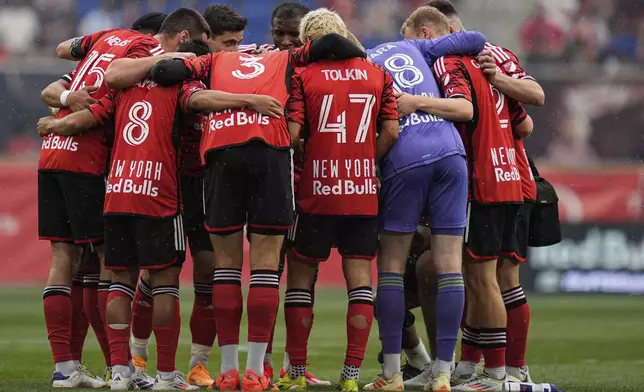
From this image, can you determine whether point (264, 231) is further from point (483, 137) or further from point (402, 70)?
point (483, 137)

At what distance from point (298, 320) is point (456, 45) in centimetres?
198

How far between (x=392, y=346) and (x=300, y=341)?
0.56 metres

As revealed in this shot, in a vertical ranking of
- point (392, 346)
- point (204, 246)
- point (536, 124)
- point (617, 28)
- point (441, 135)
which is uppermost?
point (617, 28)

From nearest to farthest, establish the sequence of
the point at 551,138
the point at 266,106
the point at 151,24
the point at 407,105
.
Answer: the point at 266,106
the point at 407,105
the point at 151,24
the point at 551,138

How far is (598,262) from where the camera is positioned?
16.3 meters

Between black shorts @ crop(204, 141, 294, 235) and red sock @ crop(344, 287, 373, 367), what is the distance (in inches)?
25.0

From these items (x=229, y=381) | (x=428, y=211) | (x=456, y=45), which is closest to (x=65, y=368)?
(x=229, y=381)

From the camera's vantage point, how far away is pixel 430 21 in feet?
24.2

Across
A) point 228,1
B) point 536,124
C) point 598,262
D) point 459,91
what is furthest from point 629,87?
point 459,91

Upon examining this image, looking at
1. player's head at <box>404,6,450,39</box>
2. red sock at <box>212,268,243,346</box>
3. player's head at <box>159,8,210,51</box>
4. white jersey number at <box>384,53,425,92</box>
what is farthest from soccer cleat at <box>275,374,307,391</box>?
player's head at <box>404,6,450,39</box>

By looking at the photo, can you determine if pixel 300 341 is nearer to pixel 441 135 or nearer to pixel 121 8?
pixel 441 135

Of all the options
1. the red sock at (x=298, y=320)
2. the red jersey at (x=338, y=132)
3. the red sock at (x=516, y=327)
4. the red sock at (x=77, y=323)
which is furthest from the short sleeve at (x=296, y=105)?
the red sock at (x=77, y=323)

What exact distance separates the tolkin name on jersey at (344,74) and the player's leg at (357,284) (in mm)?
830

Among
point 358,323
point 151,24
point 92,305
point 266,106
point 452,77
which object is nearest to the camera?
point 266,106
